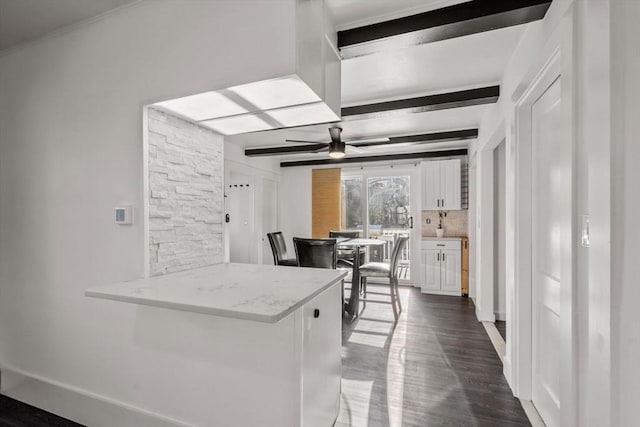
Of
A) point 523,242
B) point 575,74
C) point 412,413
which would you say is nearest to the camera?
point 575,74

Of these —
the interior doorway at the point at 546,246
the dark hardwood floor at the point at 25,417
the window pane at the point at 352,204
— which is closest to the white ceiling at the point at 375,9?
the interior doorway at the point at 546,246

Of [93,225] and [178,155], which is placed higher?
[178,155]

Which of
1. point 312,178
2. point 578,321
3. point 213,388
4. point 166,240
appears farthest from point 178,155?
point 312,178

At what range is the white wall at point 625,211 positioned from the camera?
84 cm

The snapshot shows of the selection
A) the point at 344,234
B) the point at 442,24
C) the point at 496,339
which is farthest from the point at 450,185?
the point at 442,24

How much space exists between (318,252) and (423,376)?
4.99 feet

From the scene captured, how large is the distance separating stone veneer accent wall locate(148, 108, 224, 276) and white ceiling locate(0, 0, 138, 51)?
0.69 meters

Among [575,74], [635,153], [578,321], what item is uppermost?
[575,74]

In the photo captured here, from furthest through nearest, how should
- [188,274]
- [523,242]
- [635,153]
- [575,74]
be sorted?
[523,242] < [188,274] < [575,74] < [635,153]

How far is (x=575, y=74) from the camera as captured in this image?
1.14 metres

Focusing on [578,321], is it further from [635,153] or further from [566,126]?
[566,126]

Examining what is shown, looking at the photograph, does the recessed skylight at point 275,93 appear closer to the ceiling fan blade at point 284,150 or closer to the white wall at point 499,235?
the ceiling fan blade at point 284,150

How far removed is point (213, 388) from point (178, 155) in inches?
50.9

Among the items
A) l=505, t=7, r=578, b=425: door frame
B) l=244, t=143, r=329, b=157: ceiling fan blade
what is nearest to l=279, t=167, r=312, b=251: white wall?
l=244, t=143, r=329, b=157: ceiling fan blade
